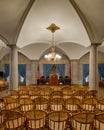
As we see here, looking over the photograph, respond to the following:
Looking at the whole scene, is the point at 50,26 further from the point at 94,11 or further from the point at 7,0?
the point at 7,0

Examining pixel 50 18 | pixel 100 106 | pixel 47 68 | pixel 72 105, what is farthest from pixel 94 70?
pixel 47 68

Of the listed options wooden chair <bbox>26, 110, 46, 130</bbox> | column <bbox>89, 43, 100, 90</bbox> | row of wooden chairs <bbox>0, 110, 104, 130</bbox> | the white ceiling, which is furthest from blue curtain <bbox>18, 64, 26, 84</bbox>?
wooden chair <bbox>26, 110, 46, 130</bbox>

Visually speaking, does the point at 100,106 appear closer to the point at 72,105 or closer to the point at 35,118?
the point at 72,105

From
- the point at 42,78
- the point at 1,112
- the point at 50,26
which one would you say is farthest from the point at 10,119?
the point at 42,78

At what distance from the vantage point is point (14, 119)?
3727mm

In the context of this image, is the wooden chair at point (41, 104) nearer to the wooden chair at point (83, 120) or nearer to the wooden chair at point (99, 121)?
the wooden chair at point (83, 120)

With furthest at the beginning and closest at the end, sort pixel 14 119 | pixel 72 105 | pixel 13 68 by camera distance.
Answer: pixel 13 68
pixel 72 105
pixel 14 119

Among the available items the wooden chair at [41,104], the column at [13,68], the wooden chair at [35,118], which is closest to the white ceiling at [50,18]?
the column at [13,68]

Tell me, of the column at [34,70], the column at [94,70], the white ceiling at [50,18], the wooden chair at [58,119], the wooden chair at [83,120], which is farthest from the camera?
the column at [34,70]

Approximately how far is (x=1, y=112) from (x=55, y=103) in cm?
201

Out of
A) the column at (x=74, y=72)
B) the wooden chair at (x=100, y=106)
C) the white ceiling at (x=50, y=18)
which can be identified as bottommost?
the wooden chair at (x=100, y=106)

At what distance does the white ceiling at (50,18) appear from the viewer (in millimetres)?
6285

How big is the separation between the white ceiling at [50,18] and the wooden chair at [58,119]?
407 cm

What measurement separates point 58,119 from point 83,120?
1.87 ft
